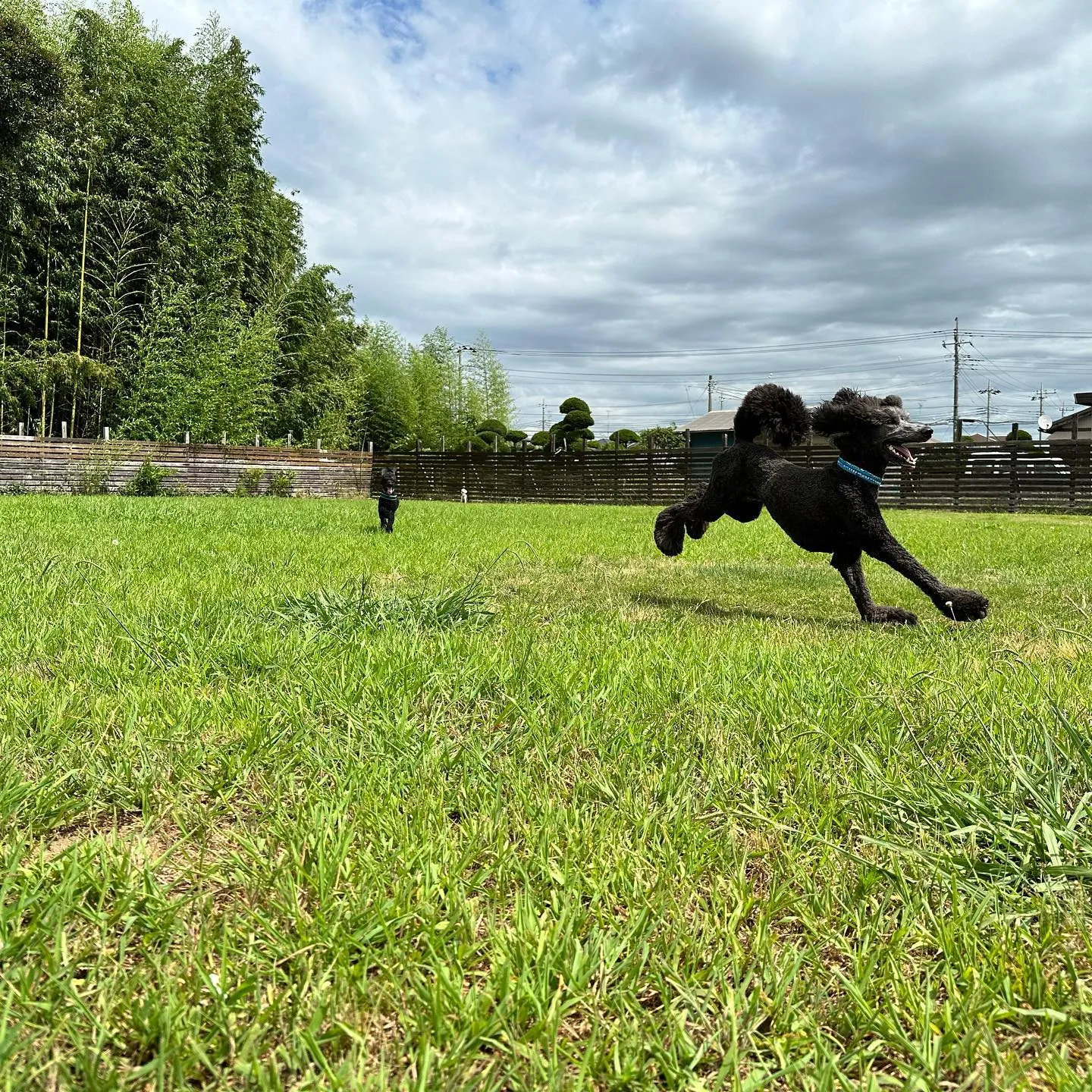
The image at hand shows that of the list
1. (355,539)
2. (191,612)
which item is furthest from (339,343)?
(191,612)

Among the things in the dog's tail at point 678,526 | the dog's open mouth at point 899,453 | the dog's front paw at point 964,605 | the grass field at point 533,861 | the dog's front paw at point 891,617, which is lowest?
the grass field at point 533,861

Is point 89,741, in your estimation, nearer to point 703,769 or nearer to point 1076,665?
point 703,769

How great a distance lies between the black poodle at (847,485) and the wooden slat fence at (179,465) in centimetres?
1899

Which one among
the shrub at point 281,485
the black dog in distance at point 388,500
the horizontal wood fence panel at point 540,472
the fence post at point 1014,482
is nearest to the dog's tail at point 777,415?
the black dog in distance at point 388,500

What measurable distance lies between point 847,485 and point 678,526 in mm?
1265

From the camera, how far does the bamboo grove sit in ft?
62.6

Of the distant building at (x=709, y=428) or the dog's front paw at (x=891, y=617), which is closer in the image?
the dog's front paw at (x=891, y=617)

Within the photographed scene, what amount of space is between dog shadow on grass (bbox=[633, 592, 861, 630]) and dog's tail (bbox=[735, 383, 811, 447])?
39.1 inches

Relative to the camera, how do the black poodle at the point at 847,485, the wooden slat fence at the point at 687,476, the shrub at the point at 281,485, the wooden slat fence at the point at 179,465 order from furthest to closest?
1. the shrub at the point at 281,485
2. the wooden slat fence at the point at 687,476
3. the wooden slat fence at the point at 179,465
4. the black poodle at the point at 847,485

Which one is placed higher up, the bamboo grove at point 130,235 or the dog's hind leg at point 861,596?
the bamboo grove at point 130,235

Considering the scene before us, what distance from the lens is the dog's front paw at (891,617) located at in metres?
3.76

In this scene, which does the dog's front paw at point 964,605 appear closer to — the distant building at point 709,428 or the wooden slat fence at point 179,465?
the wooden slat fence at point 179,465

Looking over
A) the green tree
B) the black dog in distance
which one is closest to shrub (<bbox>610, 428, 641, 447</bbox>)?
the green tree

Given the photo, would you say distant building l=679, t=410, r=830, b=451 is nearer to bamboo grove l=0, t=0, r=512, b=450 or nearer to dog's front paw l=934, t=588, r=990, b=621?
bamboo grove l=0, t=0, r=512, b=450
